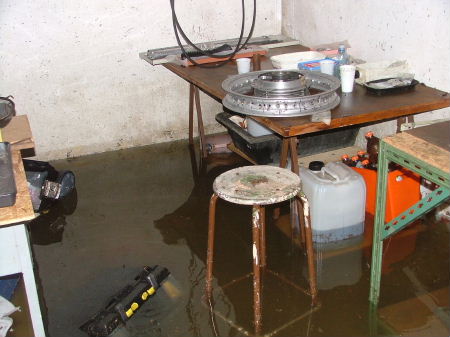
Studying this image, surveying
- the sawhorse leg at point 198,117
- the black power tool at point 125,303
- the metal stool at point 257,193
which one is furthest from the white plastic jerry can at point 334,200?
the sawhorse leg at point 198,117

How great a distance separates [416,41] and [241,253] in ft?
5.14

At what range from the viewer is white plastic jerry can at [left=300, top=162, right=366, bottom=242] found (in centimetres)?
300

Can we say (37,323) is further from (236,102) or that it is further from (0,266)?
(236,102)

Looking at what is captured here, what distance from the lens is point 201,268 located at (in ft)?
9.81

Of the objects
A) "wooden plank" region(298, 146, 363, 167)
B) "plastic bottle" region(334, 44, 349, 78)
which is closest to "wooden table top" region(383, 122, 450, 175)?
"plastic bottle" region(334, 44, 349, 78)

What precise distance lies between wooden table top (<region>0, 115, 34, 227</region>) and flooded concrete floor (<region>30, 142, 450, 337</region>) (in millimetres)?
804

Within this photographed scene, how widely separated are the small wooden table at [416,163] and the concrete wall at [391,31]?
840mm

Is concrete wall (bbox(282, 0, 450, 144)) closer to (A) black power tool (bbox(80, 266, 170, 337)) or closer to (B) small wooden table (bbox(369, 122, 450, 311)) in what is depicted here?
(B) small wooden table (bbox(369, 122, 450, 311))

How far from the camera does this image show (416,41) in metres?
3.19

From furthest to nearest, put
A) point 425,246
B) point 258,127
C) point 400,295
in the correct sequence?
point 258,127
point 425,246
point 400,295

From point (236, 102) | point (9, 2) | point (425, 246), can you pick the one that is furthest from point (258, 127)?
point (9, 2)

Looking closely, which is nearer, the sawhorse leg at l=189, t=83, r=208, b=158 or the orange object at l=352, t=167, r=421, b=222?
the orange object at l=352, t=167, r=421, b=222

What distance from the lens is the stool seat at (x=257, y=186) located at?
2.29 meters

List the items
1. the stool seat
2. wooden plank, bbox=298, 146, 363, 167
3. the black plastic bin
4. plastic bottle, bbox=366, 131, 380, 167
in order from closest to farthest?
1. the stool seat
2. plastic bottle, bbox=366, 131, 380, 167
3. the black plastic bin
4. wooden plank, bbox=298, 146, 363, 167
